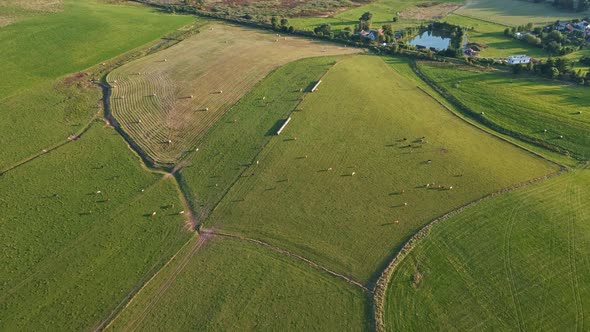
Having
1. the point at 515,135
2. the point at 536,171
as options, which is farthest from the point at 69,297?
the point at 515,135

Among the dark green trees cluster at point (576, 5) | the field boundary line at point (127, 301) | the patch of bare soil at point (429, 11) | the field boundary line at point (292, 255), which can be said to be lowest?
the field boundary line at point (127, 301)

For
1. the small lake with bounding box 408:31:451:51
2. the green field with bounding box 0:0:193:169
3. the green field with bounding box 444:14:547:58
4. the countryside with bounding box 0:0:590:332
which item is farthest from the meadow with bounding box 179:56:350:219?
the green field with bounding box 444:14:547:58

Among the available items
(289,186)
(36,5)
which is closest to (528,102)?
(289,186)

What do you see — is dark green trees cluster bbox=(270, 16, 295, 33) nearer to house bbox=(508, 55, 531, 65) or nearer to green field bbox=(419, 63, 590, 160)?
green field bbox=(419, 63, 590, 160)

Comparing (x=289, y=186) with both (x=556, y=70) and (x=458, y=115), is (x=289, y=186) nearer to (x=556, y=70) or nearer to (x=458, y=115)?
(x=458, y=115)

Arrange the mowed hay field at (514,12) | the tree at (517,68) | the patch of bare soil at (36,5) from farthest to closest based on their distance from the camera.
Answer: the mowed hay field at (514,12) → the patch of bare soil at (36,5) → the tree at (517,68)

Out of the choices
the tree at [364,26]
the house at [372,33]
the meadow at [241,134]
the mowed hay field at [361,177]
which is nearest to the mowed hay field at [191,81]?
the meadow at [241,134]

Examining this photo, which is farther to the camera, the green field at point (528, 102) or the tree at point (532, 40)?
the tree at point (532, 40)

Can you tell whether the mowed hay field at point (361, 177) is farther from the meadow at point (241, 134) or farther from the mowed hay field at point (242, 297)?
the mowed hay field at point (242, 297)
